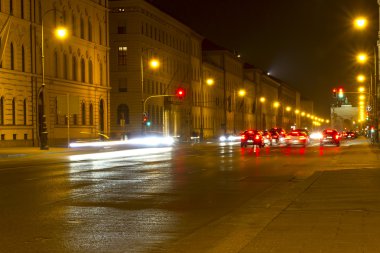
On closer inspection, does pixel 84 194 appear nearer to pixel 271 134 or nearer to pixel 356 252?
pixel 356 252

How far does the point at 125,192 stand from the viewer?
57.6ft

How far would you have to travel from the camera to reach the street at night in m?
9.84

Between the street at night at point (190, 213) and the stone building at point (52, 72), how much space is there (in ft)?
104

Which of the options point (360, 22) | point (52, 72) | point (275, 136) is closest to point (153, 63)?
point (52, 72)

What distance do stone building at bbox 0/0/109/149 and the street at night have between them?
104 ft

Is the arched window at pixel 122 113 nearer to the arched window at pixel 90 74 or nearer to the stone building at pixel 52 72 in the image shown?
the stone building at pixel 52 72

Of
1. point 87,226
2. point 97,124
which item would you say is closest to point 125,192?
point 87,226

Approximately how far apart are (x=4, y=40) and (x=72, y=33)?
16.4 metres

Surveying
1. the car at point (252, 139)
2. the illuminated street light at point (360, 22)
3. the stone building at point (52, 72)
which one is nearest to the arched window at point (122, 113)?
the stone building at point (52, 72)

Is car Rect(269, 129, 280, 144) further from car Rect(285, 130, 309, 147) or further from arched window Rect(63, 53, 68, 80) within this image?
arched window Rect(63, 53, 68, 80)

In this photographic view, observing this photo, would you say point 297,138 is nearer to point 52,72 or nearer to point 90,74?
point 52,72

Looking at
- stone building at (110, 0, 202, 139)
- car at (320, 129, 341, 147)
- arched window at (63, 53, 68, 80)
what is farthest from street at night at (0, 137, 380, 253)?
stone building at (110, 0, 202, 139)

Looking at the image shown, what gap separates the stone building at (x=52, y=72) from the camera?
2261 inches

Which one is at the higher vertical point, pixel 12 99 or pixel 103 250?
pixel 12 99
